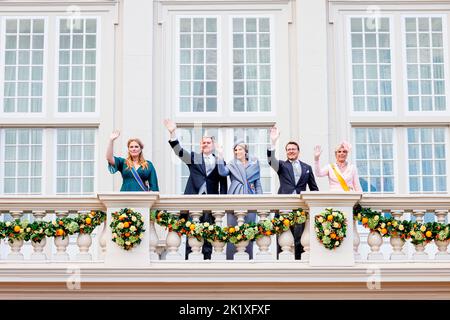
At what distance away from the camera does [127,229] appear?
41.2 ft

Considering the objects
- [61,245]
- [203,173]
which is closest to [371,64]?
[203,173]

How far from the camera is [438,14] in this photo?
53.1 ft

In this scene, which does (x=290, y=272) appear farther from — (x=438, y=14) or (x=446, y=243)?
(x=438, y=14)

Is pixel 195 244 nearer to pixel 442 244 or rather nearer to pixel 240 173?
pixel 240 173

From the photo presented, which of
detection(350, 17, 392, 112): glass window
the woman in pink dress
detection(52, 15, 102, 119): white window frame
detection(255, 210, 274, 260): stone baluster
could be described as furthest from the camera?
detection(350, 17, 392, 112): glass window

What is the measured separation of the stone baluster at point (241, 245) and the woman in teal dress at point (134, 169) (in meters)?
1.12

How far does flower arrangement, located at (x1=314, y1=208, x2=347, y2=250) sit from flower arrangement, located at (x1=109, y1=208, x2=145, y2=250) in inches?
80.0

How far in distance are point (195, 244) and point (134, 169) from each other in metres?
1.22

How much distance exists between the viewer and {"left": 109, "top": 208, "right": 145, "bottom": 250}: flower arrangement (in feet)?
41.2

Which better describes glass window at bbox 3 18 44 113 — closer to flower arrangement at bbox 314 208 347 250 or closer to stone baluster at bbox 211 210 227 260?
stone baluster at bbox 211 210 227 260

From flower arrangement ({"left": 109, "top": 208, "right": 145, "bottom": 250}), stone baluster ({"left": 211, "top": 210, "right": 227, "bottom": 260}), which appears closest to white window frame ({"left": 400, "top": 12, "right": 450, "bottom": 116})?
stone baluster ({"left": 211, "top": 210, "right": 227, "bottom": 260})

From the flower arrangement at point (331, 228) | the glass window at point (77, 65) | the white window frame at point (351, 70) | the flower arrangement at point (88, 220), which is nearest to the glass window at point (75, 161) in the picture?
the glass window at point (77, 65)

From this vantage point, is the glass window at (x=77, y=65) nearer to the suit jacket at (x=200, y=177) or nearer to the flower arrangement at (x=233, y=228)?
the suit jacket at (x=200, y=177)
